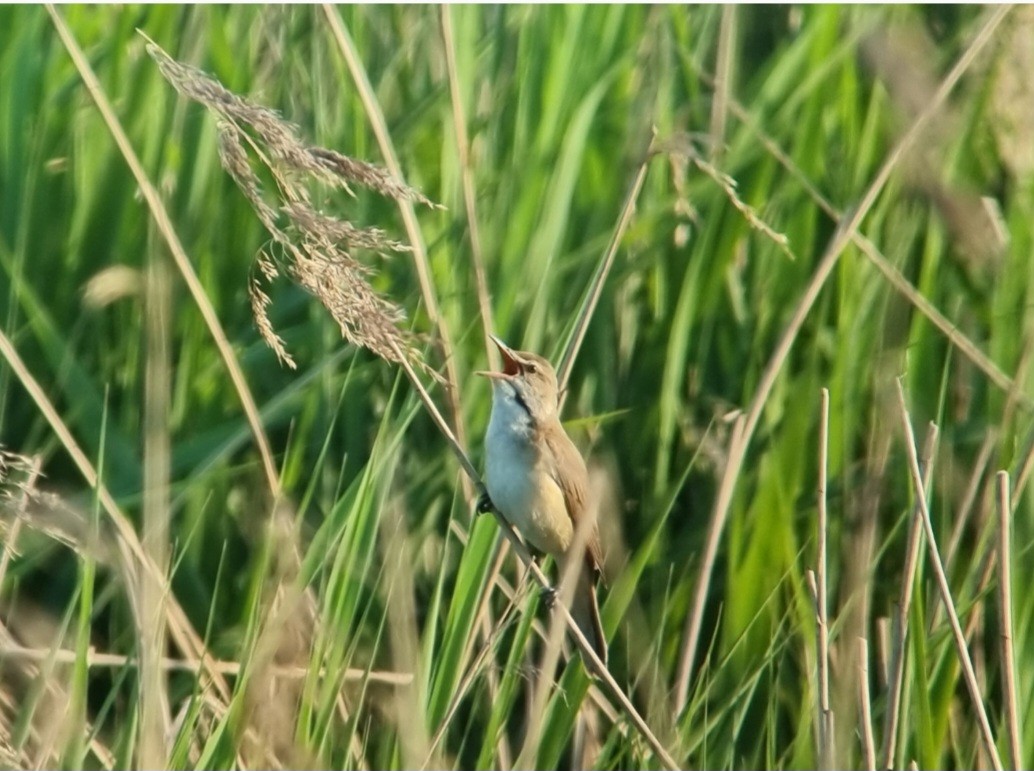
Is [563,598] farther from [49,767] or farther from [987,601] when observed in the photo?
[987,601]

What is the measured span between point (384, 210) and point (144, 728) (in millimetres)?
1567

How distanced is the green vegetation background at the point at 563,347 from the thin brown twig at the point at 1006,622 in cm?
31

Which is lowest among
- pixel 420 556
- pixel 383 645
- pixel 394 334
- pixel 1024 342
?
pixel 383 645

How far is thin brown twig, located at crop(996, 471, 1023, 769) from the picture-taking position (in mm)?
2438

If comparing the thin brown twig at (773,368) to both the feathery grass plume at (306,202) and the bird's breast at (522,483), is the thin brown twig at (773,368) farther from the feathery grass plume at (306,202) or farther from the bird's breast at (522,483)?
the feathery grass plume at (306,202)

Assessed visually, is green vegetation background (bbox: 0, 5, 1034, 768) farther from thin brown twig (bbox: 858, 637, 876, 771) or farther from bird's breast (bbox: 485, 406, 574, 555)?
thin brown twig (bbox: 858, 637, 876, 771)

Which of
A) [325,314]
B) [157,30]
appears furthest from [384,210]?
[157,30]

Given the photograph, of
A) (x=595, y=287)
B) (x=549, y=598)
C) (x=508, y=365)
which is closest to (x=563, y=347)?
(x=595, y=287)

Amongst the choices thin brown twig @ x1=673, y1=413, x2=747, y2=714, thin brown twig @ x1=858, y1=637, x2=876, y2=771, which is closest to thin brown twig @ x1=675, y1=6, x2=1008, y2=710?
thin brown twig @ x1=673, y1=413, x2=747, y2=714

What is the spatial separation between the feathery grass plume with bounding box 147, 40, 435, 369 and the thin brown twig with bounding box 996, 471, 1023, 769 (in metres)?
1.00

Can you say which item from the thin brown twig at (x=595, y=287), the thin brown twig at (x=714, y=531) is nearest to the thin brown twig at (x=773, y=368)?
the thin brown twig at (x=714, y=531)

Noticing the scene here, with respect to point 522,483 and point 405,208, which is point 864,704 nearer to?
point 522,483

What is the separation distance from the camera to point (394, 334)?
2367 mm

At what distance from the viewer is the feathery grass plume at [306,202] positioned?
90.9 inches
